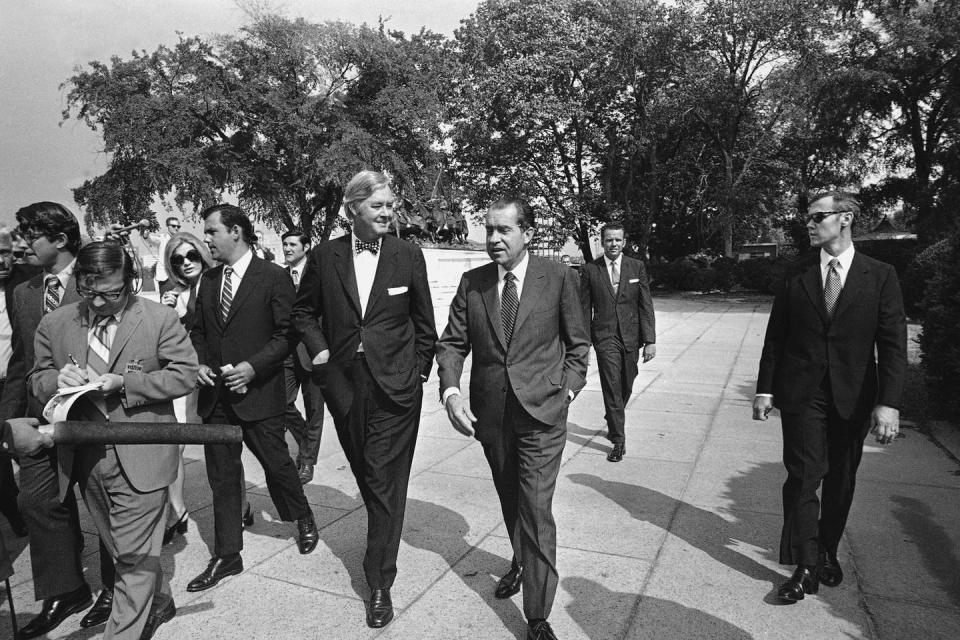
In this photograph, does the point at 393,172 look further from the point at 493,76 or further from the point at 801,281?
the point at 801,281

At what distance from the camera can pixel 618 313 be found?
6074mm

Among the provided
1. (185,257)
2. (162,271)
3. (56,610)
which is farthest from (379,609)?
(162,271)

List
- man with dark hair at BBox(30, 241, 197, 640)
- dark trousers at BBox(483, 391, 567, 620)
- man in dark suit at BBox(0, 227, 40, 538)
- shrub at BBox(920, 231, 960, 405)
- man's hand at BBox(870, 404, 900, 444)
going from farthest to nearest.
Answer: shrub at BBox(920, 231, 960, 405)
man in dark suit at BBox(0, 227, 40, 538)
man's hand at BBox(870, 404, 900, 444)
dark trousers at BBox(483, 391, 567, 620)
man with dark hair at BBox(30, 241, 197, 640)

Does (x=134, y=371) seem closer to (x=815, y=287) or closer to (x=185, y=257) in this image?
(x=185, y=257)

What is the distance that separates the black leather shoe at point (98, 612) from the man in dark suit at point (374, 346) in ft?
4.11

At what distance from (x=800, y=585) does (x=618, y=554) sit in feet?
3.12

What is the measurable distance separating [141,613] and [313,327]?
1.44 meters

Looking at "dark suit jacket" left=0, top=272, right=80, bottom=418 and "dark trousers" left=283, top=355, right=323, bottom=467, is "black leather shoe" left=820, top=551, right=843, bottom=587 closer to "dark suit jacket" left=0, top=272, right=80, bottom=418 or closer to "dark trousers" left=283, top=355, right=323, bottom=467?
"dark trousers" left=283, top=355, right=323, bottom=467

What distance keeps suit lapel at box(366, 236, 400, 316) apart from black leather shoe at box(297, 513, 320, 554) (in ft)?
4.86

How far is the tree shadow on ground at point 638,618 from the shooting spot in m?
3.01

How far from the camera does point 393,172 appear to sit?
95.1 ft

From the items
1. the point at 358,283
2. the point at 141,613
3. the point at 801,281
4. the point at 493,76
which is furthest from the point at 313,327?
the point at 493,76

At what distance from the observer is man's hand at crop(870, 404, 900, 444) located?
3225mm

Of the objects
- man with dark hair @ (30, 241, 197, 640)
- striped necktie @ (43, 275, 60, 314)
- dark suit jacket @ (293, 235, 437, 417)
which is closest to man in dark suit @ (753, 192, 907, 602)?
dark suit jacket @ (293, 235, 437, 417)
